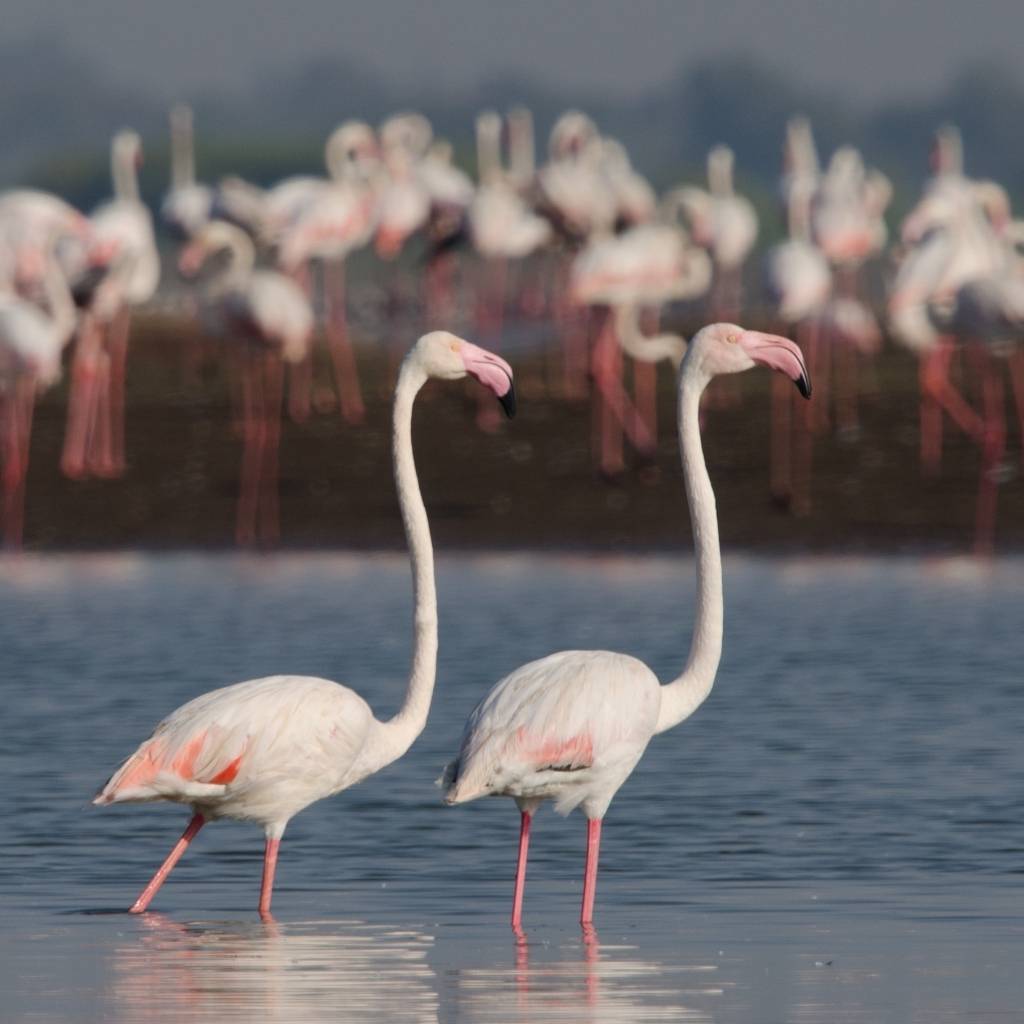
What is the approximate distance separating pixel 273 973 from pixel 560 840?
2615mm

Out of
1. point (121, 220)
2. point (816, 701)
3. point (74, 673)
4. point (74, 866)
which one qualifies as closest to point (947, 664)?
point (816, 701)

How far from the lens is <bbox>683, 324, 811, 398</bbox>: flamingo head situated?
27.4 ft

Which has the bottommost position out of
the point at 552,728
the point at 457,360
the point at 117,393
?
the point at 552,728

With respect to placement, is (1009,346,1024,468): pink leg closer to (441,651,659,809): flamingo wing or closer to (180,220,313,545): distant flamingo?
(180,220,313,545): distant flamingo

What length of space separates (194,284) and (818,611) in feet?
34.4

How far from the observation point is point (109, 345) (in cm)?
2492

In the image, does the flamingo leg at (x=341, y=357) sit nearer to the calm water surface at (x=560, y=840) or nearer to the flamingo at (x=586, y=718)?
the calm water surface at (x=560, y=840)

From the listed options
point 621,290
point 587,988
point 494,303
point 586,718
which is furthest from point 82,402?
point 587,988

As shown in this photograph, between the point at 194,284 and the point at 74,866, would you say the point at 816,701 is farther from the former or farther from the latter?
the point at 194,284

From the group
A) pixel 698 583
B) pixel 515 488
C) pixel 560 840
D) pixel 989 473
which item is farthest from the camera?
pixel 515 488

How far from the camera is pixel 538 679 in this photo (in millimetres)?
8070

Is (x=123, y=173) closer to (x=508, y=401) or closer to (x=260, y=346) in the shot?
(x=260, y=346)

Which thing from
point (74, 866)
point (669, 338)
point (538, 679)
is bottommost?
point (74, 866)

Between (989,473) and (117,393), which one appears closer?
(989,473)
